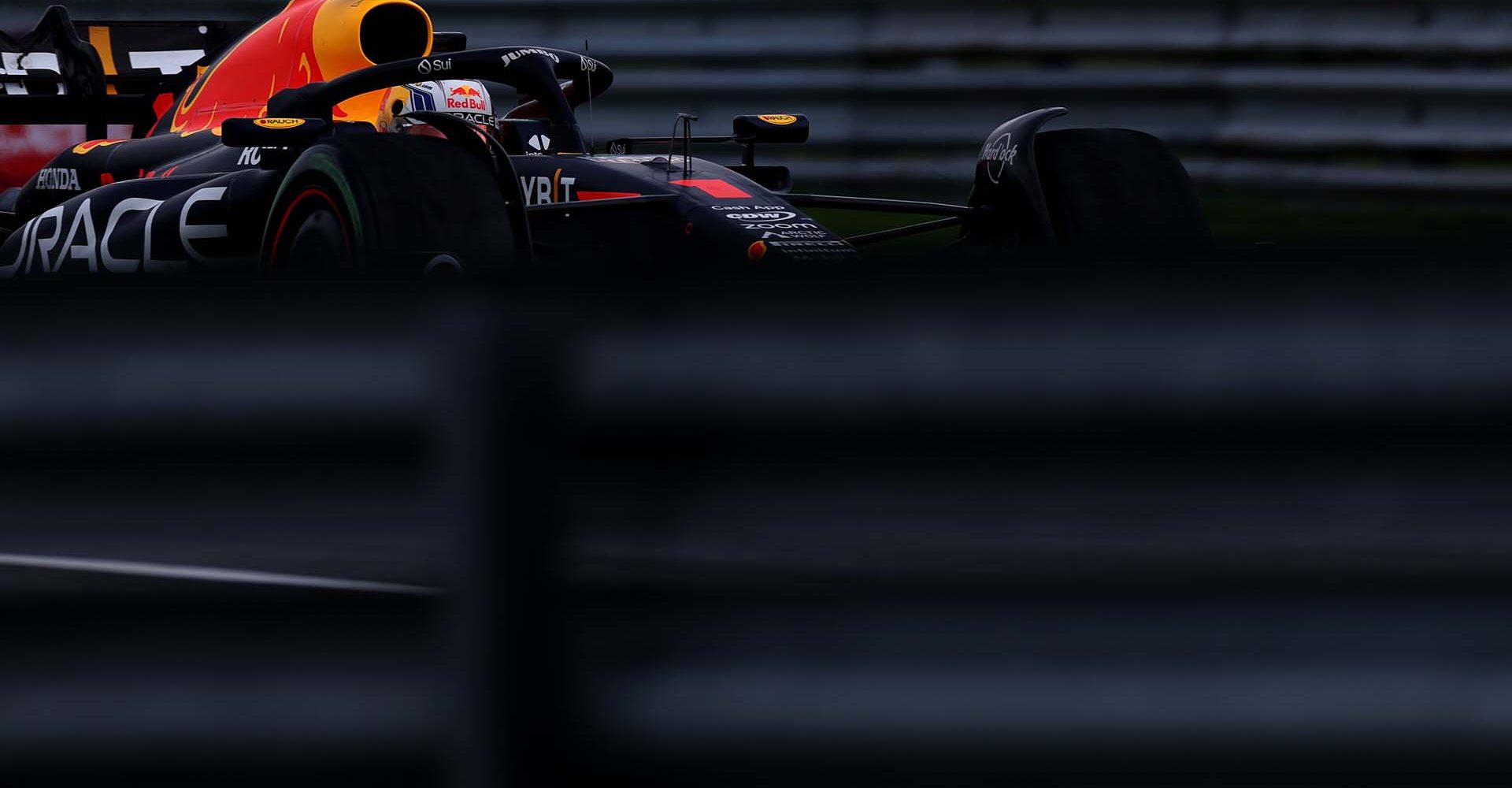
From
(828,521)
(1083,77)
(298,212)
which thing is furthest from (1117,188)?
(828,521)

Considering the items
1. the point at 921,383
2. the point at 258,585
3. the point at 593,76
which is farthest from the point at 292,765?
the point at 593,76

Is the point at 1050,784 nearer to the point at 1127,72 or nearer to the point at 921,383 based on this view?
the point at 921,383

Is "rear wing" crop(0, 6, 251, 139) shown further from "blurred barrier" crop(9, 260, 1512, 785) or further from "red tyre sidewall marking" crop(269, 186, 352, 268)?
"blurred barrier" crop(9, 260, 1512, 785)

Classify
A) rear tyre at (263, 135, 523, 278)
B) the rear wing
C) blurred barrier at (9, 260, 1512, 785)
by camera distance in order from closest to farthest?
blurred barrier at (9, 260, 1512, 785) → rear tyre at (263, 135, 523, 278) → the rear wing

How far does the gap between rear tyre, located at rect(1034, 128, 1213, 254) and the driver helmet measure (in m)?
1.78

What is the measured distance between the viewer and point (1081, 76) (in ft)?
24.5

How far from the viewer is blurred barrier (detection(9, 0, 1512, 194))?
7.20m

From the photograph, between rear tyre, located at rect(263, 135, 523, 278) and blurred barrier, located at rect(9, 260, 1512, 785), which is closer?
blurred barrier, located at rect(9, 260, 1512, 785)

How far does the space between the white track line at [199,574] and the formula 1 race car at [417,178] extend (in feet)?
5.37

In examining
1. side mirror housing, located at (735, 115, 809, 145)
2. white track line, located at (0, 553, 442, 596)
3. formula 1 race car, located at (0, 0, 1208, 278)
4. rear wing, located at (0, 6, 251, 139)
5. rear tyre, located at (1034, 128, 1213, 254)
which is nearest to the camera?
white track line, located at (0, 553, 442, 596)

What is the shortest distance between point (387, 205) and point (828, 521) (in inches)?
81.8

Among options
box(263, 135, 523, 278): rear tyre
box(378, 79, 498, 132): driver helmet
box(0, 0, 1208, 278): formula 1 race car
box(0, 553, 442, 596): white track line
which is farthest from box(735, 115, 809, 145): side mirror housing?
box(0, 553, 442, 596): white track line

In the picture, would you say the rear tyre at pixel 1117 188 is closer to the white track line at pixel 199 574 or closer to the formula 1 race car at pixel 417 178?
the formula 1 race car at pixel 417 178

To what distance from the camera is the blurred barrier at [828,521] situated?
4.78 feet
